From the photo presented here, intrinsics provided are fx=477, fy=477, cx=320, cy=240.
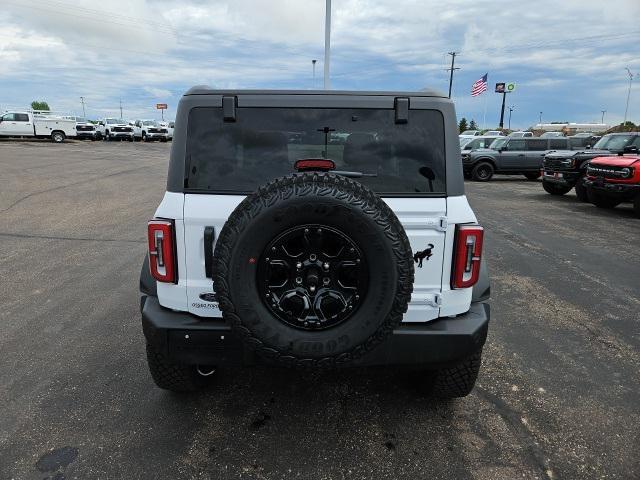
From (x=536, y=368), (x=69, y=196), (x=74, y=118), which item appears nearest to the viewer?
(x=536, y=368)

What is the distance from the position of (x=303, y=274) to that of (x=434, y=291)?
78 centimetres

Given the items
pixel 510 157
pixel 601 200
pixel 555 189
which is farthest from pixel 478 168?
pixel 601 200

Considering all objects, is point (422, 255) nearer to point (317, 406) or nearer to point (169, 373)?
point (317, 406)

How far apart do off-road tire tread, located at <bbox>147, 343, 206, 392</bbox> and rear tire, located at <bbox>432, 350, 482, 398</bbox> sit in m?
1.54

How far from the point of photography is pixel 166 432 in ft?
9.05

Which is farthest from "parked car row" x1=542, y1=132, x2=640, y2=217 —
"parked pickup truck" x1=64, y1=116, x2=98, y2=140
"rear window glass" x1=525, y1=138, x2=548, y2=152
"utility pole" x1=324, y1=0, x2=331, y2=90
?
"parked pickup truck" x1=64, y1=116, x2=98, y2=140

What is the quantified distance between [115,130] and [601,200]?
38.2 metres

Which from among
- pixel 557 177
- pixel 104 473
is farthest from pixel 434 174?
pixel 557 177

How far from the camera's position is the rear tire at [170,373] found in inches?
115

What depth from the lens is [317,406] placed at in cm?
303

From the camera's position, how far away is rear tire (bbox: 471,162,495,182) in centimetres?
1925

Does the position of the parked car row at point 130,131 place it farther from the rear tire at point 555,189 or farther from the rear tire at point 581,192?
the rear tire at point 581,192

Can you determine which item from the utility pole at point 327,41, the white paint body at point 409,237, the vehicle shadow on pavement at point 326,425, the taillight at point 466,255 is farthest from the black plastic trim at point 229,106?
the utility pole at point 327,41

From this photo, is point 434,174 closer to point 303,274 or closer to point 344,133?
point 344,133
